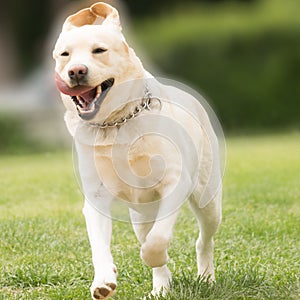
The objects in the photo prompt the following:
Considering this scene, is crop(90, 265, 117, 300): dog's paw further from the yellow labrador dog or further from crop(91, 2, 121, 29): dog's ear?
crop(91, 2, 121, 29): dog's ear

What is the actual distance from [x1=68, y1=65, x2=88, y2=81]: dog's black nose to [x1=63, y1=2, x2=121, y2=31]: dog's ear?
379 mm

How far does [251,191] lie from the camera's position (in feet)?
26.4

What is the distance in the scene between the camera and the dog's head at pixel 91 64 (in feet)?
13.0

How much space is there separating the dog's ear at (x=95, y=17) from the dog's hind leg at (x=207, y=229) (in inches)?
41.2

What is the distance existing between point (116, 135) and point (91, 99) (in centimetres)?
21

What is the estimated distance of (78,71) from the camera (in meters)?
3.93

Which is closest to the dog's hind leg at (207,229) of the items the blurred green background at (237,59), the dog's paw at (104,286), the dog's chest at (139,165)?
the dog's chest at (139,165)

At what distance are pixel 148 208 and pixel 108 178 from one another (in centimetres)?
28

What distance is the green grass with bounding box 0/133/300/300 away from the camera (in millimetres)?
4827

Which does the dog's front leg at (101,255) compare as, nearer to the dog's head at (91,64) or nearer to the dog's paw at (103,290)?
the dog's paw at (103,290)

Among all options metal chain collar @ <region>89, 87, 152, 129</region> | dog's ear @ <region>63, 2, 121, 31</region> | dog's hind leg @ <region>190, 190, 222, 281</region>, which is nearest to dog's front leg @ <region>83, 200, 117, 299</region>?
metal chain collar @ <region>89, 87, 152, 129</region>

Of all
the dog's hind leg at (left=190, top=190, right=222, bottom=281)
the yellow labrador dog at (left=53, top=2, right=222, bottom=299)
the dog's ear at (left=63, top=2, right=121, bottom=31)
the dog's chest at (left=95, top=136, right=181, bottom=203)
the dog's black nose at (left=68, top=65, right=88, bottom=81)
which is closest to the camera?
the dog's black nose at (left=68, top=65, right=88, bottom=81)

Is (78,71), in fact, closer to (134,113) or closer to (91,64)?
(91,64)

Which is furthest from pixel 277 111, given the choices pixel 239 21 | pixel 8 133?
pixel 8 133
